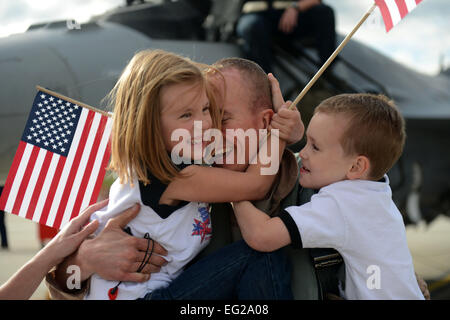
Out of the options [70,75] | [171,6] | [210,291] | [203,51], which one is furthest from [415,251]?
[210,291]

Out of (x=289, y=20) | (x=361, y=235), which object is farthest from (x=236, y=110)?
(x=289, y=20)

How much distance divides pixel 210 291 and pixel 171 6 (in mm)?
3788

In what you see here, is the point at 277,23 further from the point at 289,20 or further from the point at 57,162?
the point at 57,162

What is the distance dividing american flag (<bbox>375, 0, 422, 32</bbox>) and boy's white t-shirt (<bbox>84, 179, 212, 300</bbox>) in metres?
1.09

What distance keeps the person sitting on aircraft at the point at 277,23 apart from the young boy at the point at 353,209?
2.72m

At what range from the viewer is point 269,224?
4.83ft

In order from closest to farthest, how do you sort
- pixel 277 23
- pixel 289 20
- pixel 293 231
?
1. pixel 293 231
2. pixel 289 20
3. pixel 277 23

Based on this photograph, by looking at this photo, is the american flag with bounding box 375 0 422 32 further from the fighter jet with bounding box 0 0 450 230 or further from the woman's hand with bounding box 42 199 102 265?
the fighter jet with bounding box 0 0 450 230

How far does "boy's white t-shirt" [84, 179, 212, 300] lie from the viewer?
158 cm

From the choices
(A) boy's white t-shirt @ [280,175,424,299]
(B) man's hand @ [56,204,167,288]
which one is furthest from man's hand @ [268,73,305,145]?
(B) man's hand @ [56,204,167,288]

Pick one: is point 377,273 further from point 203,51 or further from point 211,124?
point 203,51

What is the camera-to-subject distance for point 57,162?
2.13 m

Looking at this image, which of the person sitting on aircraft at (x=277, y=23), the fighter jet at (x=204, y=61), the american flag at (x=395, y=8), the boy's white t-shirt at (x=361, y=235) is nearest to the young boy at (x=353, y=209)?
the boy's white t-shirt at (x=361, y=235)

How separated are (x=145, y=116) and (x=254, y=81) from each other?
0.47 meters
